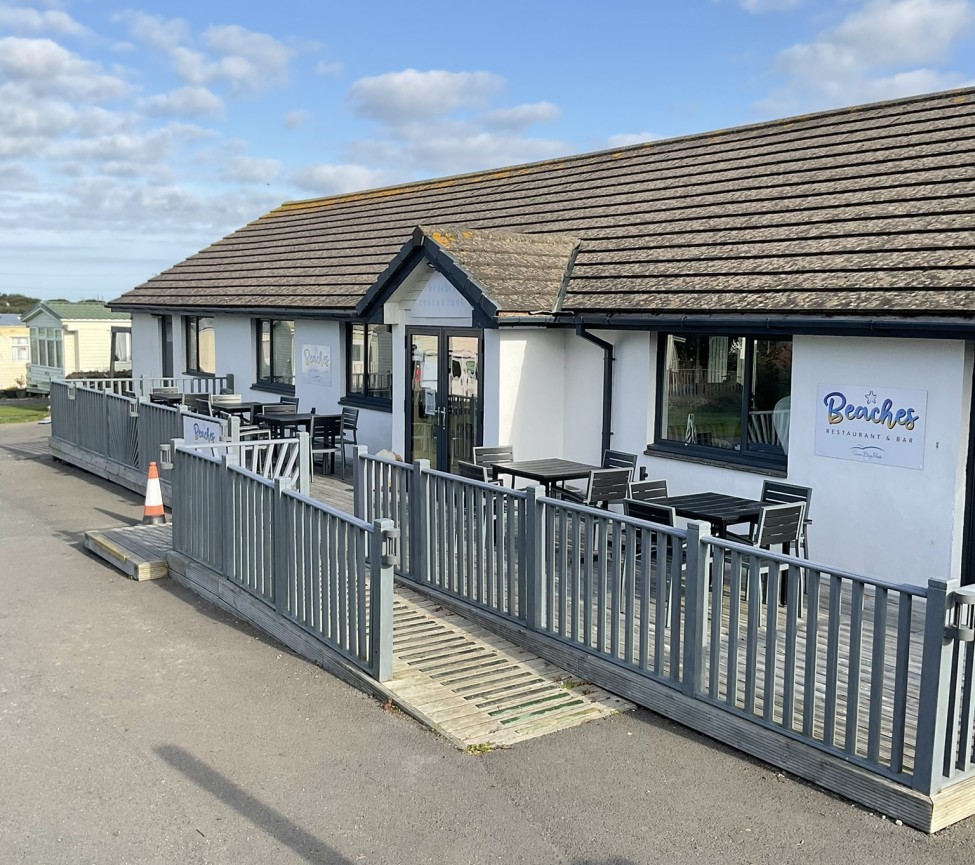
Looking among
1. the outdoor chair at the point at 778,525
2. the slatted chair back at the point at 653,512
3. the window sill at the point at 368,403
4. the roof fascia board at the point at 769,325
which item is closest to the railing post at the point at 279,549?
the slatted chair back at the point at 653,512

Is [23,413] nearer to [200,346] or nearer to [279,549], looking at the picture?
[200,346]

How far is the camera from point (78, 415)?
57.5ft

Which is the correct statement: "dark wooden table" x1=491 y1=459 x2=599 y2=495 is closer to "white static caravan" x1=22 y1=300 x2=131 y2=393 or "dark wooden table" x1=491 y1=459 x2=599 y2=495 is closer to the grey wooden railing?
the grey wooden railing

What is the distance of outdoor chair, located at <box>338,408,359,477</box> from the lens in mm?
16125

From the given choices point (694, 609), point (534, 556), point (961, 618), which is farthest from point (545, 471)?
point (961, 618)

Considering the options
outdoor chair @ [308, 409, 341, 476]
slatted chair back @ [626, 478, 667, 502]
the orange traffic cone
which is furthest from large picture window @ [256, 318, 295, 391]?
slatted chair back @ [626, 478, 667, 502]

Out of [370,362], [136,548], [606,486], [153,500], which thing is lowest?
[136,548]

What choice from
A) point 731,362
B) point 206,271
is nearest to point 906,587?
point 731,362

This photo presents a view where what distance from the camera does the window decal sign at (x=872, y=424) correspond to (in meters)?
8.74

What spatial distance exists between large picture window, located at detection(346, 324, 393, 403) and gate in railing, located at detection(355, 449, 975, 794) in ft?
22.7

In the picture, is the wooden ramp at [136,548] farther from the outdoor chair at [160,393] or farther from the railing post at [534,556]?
the outdoor chair at [160,393]

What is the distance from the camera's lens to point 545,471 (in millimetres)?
10523

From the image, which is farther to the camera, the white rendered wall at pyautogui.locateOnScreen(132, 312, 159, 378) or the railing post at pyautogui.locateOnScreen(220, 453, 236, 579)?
the white rendered wall at pyautogui.locateOnScreen(132, 312, 159, 378)

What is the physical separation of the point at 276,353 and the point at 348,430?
3.56m
